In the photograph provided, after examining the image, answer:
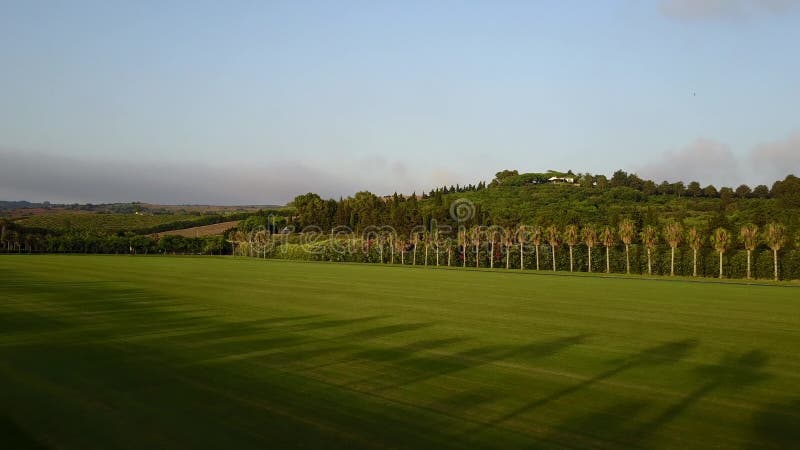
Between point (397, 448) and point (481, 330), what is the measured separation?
38.1 ft

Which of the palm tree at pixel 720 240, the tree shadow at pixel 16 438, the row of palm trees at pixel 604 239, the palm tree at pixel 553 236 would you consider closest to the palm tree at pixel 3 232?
the row of palm trees at pixel 604 239

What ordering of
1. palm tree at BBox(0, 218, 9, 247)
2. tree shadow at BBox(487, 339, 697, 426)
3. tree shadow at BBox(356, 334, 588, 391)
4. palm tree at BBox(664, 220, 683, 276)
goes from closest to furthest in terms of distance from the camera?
tree shadow at BBox(487, 339, 697, 426) → tree shadow at BBox(356, 334, 588, 391) → palm tree at BBox(664, 220, 683, 276) → palm tree at BBox(0, 218, 9, 247)

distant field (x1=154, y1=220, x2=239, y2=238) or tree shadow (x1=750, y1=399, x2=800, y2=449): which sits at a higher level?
distant field (x1=154, y1=220, x2=239, y2=238)

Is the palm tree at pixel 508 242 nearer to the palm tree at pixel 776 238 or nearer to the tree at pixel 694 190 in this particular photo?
the palm tree at pixel 776 238

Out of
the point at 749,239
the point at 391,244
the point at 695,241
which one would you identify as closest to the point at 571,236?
the point at 695,241

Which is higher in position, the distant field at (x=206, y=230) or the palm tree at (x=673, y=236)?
the distant field at (x=206, y=230)

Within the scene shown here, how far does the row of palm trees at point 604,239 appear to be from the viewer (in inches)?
2309

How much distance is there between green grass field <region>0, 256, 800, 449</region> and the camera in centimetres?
927

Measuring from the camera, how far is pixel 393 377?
12938mm

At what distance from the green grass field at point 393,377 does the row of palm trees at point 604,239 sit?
35774 millimetres

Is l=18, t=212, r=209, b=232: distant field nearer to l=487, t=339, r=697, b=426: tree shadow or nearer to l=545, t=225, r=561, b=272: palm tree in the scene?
l=545, t=225, r=561, b=272: palm tree

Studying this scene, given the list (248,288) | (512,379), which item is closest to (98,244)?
(248,288)

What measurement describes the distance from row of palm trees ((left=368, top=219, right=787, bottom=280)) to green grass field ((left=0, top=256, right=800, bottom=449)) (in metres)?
35.8

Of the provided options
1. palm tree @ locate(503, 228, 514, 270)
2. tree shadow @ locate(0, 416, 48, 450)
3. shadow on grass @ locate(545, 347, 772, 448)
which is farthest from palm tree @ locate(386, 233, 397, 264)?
tree shadow @ locate(0, 416, 48, 450)
